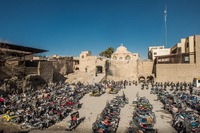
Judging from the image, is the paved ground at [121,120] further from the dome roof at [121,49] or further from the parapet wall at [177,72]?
the dome roof at [121,49]

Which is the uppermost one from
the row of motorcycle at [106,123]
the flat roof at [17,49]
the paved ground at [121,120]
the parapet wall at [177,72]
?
the flat roof at [17,49]

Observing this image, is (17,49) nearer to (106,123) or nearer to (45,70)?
(45,70)

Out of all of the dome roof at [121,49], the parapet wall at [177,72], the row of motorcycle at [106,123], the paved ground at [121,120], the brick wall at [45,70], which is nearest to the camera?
the row of motorcycle at [106,123]

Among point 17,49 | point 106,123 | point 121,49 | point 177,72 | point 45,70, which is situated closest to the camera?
point 106,123

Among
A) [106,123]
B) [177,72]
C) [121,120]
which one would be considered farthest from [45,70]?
[177,72]

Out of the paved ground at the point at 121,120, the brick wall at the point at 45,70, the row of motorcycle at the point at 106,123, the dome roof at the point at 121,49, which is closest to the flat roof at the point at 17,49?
the brick wall at the point at 45,70

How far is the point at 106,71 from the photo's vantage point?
3344cm

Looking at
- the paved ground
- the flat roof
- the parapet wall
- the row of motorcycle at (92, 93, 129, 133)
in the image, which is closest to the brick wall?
the flat roof

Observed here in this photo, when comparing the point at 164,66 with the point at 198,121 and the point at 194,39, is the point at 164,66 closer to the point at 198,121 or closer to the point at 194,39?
the point at 194,39

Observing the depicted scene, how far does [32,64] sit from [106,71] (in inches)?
617

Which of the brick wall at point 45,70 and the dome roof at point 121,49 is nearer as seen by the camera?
the brick wall at point 45,70

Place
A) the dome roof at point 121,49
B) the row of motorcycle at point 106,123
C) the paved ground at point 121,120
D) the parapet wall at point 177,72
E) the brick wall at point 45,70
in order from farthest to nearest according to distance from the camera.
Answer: the dome roof at point 121,49
the parapet wall at point 177,72
the brick wall at point 45,70
the paved ground at point 121,120
the row of motorcycle at point 106,123

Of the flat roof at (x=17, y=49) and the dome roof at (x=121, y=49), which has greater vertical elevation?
the dome roof at (x=121, y=49)

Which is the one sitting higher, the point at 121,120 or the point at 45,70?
the point at 45,70
